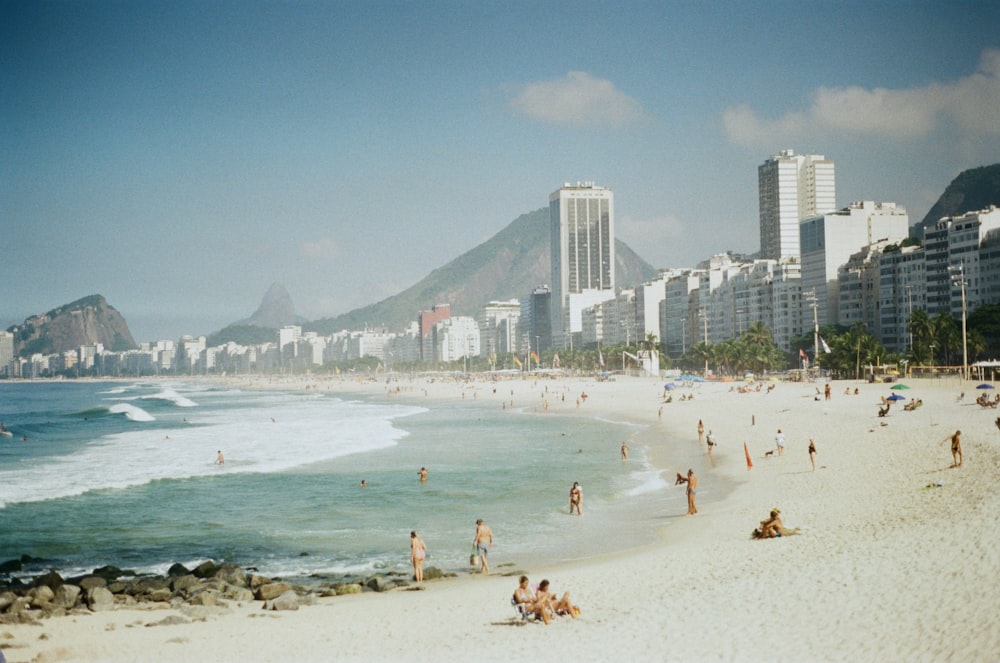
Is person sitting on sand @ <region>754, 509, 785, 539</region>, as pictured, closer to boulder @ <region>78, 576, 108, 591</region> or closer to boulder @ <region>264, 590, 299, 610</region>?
boulder @ <region>264, 590, 299, 610</region>

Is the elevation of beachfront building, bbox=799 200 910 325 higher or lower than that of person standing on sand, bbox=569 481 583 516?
higher

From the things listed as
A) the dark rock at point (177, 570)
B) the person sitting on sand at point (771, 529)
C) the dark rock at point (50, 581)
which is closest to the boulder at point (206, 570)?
the dark rock at point (177, 570)

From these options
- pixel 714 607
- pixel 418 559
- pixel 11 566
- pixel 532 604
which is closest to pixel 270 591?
pixel 418 559

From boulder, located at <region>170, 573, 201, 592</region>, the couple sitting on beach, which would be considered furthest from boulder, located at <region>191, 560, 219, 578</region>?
the couple sitting on beach

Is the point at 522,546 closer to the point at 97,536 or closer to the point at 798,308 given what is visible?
the point at 97,536

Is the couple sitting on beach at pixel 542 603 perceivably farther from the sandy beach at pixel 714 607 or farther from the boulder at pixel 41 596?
the boulder at pixel 41 596

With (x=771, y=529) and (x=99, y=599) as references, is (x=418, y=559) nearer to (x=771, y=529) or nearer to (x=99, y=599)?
(x=99, y=599)

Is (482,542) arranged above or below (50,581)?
above
